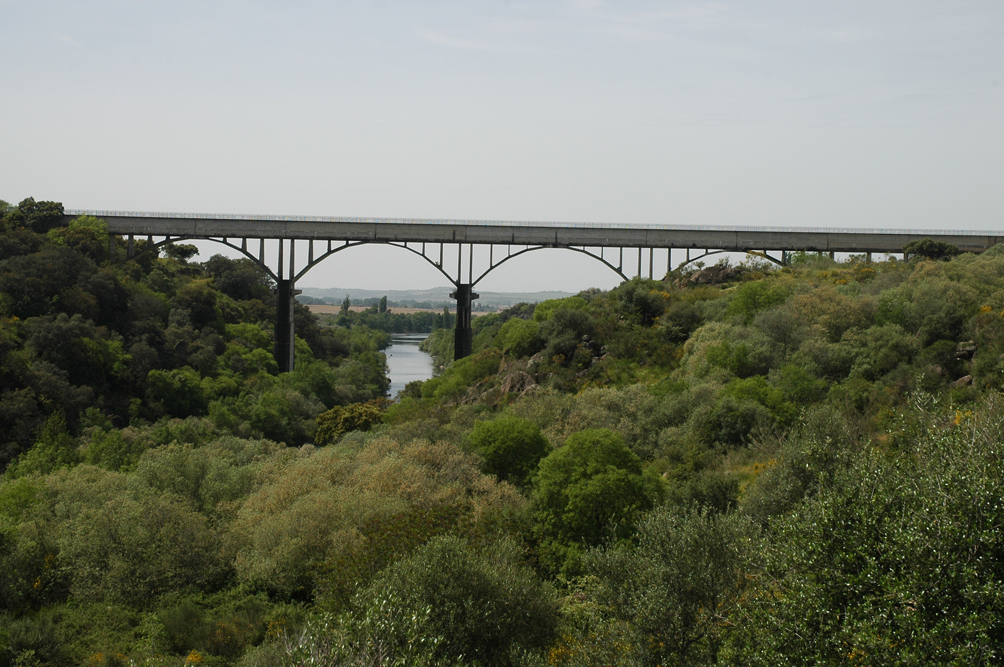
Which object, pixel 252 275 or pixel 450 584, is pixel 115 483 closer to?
pixel 450 584

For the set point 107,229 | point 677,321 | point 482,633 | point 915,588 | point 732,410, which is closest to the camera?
point 915,588

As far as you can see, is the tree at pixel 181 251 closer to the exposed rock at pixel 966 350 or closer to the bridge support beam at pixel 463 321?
the bridge support beam at pixel 463 321

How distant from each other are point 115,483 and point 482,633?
1789 cm

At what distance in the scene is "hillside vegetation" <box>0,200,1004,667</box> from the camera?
10914 millimetres

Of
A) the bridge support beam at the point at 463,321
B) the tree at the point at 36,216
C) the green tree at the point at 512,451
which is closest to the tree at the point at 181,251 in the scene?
the tree at the point at 36,216

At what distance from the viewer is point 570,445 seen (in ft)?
73.6

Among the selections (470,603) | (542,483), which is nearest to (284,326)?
→ (542,483)

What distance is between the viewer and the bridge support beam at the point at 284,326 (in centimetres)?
4797

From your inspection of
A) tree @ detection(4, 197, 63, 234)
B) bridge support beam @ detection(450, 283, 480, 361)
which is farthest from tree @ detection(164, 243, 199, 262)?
bridge support beam @ detection(450, 283, 480, 361)

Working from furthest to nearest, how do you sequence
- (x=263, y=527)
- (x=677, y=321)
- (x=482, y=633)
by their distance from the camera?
(x=677, y=321) → (x=263, y=527) → (x=482, y=633)

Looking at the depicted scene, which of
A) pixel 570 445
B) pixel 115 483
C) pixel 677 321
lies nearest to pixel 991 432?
pixel 570 445

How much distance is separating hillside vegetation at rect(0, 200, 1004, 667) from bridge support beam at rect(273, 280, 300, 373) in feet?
4.91

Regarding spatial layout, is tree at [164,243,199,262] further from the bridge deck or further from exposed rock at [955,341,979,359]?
exposed rock at [955,341,979,359]

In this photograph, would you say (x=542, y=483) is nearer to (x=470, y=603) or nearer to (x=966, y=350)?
(x=470, y=603)
